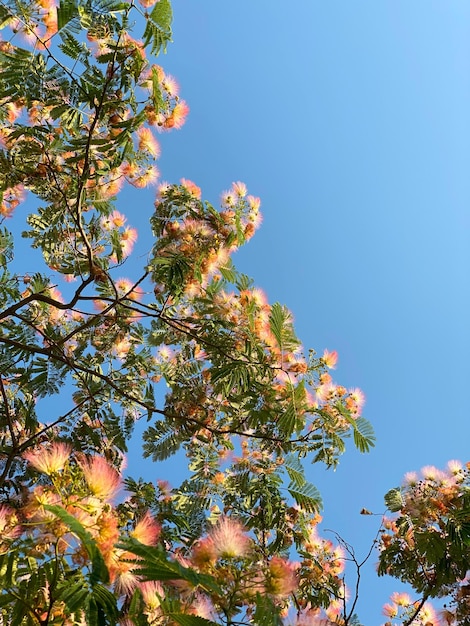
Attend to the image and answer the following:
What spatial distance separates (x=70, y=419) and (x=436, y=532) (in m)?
3.05

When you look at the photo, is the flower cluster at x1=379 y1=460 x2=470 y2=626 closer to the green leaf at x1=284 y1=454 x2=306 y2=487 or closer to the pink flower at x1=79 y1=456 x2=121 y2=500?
the green leaf at x1=284 y1=454 x2=306 y2=487

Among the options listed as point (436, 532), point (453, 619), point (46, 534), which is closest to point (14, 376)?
point (46, 534)

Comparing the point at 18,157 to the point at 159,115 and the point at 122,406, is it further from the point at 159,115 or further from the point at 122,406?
the point at 122,406

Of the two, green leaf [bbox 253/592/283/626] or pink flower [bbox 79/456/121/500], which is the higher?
pink flower [bbox 79/456/121/500]

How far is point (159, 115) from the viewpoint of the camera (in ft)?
13.4

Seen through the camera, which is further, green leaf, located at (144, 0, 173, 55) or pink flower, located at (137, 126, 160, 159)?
pink flower, located at (137, 126, 160, 159)

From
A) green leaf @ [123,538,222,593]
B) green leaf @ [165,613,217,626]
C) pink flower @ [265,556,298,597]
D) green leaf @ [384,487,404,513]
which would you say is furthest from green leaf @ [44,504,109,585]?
green leaf @ [384,487,404,513]

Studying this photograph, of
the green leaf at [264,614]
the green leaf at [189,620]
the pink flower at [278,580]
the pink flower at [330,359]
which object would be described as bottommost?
the green leaf at [189,620]

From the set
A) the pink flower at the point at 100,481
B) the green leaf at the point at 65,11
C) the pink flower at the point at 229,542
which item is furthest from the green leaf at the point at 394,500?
the green leaf at the point at 65,11

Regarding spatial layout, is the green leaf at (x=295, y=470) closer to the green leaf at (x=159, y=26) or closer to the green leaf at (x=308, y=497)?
the green leaf at (x=308, y=497)

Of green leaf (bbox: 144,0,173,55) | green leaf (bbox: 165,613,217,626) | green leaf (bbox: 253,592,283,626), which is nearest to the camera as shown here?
green leaf (bbox: 165,613,217,626)

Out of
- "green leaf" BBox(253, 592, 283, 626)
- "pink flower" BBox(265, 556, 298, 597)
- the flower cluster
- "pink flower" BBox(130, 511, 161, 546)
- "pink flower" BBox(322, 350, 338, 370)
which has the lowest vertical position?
"green leaf" BBox(253, 592, 283, 626)

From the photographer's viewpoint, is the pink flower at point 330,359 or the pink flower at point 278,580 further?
the pink flower at point 330,359

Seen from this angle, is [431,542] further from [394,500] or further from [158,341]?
[158,341]
